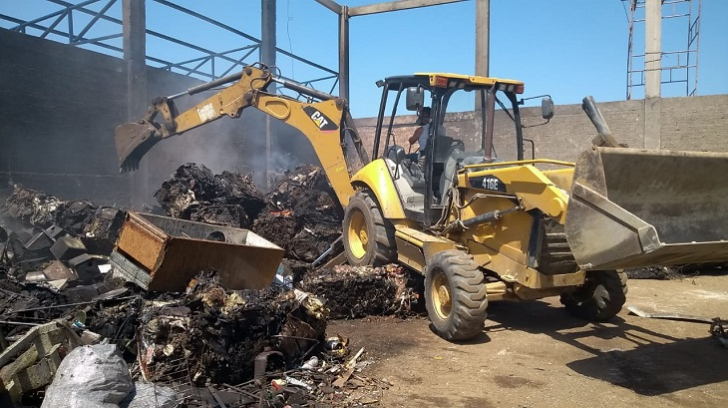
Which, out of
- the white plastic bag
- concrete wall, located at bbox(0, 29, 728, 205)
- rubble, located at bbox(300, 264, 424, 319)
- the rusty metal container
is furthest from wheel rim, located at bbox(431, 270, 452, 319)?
concrete wall, located at bbox(0, 29, 728, 205)

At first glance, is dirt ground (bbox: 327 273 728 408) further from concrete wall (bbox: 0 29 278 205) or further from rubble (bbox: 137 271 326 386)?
concrete wall (bbox: 0 29 278 205)

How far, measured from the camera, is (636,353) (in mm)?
5086

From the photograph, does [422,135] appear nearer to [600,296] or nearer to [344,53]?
[600,296]

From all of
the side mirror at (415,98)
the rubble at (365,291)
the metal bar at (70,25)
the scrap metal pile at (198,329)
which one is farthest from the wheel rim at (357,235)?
the metal bar at (70,25)

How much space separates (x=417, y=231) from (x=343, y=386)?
2729 millimetres

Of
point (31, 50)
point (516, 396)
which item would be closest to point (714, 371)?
point (516, 396)

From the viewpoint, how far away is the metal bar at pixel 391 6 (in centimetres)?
1513

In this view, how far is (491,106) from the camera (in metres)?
6.61

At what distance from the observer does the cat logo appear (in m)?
8.80

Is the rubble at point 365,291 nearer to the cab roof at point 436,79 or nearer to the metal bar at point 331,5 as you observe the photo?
the cab roof at point 436,79

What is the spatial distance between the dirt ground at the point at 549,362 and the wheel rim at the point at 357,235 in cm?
175

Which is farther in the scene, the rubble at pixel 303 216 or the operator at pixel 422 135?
the rubble at pixel 303 216

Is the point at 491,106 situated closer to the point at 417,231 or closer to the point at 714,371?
the point at 417,231

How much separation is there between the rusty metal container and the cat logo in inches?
137
